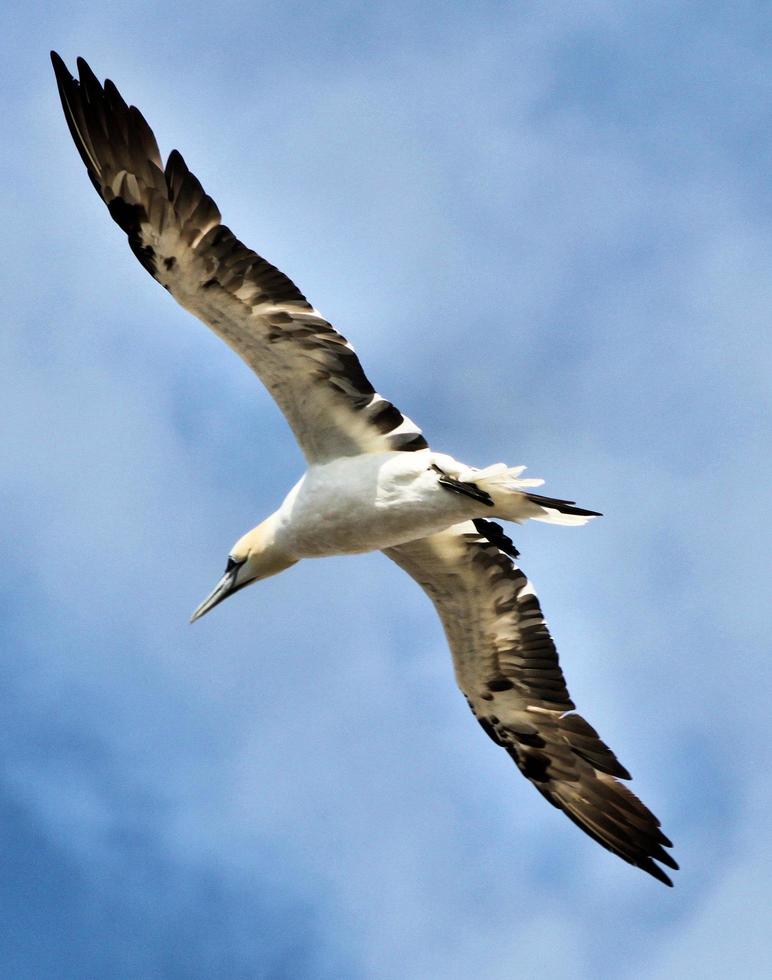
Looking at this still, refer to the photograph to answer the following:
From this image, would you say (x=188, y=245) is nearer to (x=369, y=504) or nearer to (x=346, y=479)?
(x=346, y=479)

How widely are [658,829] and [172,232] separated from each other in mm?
6971

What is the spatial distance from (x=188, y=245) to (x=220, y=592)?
3504 millimetres

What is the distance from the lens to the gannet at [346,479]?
14.4 meters

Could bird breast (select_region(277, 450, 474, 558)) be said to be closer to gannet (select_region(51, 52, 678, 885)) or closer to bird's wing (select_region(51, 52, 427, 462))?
gannet (select_region(51, 52, 678, 885))

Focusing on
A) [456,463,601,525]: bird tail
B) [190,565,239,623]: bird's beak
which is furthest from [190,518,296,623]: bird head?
[456,463,601,525]: bird tail

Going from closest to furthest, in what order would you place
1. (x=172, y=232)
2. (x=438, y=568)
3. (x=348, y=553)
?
(x=172, y=232) < (x=348, y=553) < (x=438, y=568)

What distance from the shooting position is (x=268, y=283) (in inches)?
567

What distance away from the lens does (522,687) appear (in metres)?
17.1

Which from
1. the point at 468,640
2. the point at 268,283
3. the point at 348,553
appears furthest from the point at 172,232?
the point at 468,640

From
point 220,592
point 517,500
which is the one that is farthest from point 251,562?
point 517,500

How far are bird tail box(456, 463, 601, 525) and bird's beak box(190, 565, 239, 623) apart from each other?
8.81ft

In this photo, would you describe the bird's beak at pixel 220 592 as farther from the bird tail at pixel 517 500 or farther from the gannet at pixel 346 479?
the bird tail at pixel 517 500

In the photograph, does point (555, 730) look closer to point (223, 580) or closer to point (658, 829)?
point (658, 829)

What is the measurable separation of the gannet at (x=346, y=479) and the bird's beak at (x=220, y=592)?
0.01m
